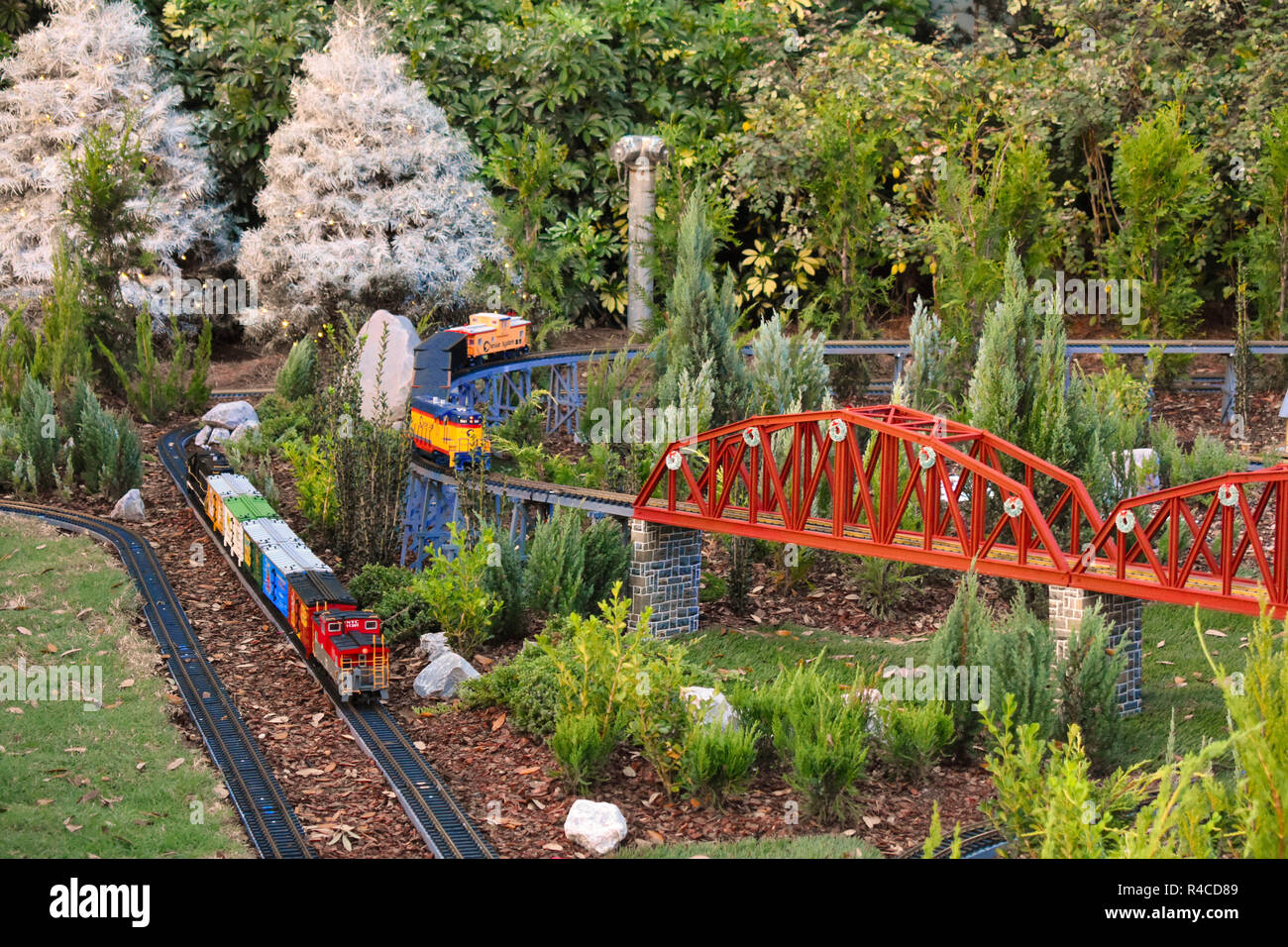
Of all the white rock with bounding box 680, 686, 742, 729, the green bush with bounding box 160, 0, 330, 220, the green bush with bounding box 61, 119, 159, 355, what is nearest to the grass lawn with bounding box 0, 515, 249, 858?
the white rock with bounding box 680, 686, 742, 729

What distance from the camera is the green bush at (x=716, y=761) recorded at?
10523 millimetres

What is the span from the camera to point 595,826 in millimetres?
10055

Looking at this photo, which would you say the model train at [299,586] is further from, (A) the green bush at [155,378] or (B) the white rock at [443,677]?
(A) the green bush at [155,378]

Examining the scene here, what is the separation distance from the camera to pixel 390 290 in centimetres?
2406

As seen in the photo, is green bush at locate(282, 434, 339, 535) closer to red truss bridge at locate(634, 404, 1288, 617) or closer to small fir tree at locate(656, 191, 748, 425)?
small fir tree at locate(656, 191, 748, 425)

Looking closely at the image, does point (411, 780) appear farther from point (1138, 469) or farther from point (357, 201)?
point (357, 201)

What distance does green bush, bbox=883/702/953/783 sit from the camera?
10.9 metres

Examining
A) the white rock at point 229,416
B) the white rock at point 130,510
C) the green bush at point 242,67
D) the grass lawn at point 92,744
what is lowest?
the grass lawn at point 92,744

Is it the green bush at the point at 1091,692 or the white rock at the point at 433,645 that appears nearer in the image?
the green bush at the point at 1091,692

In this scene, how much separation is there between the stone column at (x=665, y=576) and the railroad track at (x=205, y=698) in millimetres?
3967

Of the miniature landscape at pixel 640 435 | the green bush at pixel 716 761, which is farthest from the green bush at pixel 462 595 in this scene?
the green bush at pixel 716 761

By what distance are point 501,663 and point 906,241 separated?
1411 centimetres

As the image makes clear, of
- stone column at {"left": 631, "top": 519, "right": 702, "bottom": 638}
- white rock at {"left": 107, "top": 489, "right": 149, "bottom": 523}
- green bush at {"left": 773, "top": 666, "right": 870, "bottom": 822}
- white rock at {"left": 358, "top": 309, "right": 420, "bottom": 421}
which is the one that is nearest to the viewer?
green bush at {"left": 773, "top": 666, "right": 870, "bottom": 822}

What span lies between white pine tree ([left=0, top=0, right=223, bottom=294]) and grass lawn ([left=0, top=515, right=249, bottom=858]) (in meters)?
9.82
